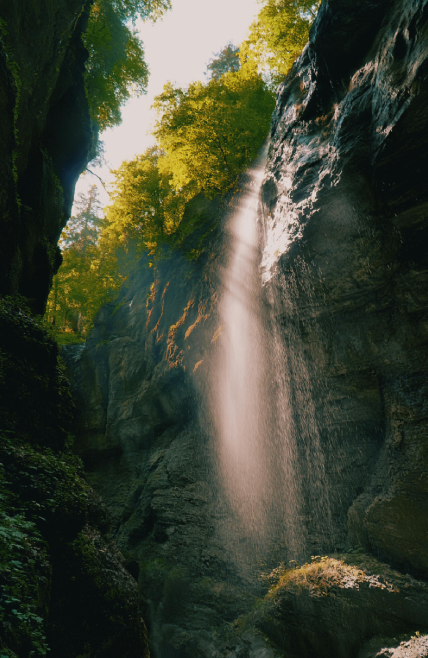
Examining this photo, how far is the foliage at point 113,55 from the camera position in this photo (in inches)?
508

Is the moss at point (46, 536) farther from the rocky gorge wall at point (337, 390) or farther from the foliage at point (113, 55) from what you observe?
the foliage at point (113, 55)

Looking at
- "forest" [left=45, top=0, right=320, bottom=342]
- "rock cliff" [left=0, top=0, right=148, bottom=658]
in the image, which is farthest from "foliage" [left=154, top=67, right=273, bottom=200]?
"rock cliff" [left=0, top=0, right=148, bottom=658]

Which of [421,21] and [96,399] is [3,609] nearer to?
[421,21]

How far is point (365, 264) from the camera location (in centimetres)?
738

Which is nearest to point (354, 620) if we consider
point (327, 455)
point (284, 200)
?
point (327, 455)

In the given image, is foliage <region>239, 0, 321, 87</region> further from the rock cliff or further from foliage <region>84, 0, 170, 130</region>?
the rock cliff

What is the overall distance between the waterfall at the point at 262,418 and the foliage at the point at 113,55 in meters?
7.97

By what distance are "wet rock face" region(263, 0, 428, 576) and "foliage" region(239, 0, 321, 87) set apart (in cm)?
579

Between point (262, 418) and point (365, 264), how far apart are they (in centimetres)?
527

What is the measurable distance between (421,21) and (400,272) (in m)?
4.13

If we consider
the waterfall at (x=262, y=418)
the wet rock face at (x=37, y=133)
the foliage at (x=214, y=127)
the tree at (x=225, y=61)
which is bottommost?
the waterfall at (x=262, y=418)

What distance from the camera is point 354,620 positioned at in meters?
5.68

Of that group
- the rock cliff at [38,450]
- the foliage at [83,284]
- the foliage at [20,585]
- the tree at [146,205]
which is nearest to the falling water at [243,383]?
the rock cliff at [38,450]

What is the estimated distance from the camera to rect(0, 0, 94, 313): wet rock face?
6.75 m
